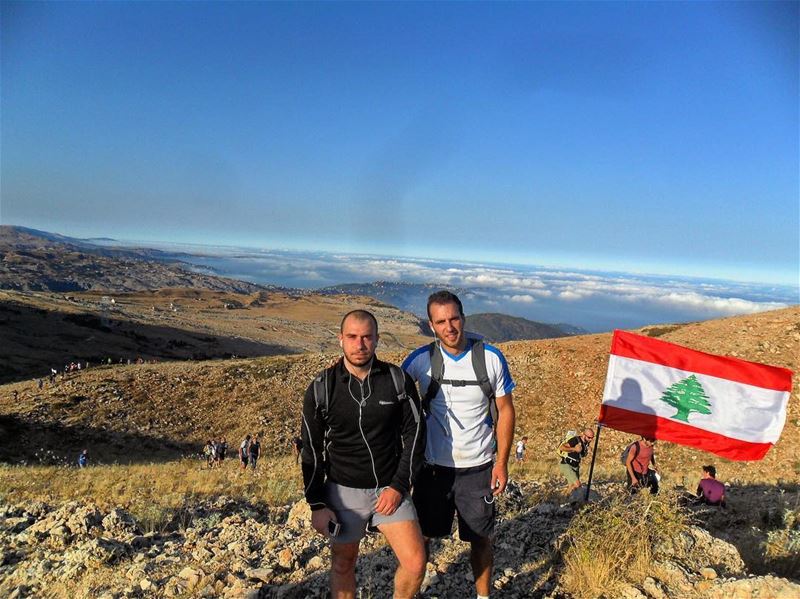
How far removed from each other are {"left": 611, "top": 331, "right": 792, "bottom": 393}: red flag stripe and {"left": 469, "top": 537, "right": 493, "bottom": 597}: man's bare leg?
4071 millimetres

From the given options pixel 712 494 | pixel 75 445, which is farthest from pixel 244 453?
pixel 712 494

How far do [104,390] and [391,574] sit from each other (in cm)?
2979

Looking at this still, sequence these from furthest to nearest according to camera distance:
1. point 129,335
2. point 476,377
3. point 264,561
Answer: point 129,335 → point 264,561 → point 476,377

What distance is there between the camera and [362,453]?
3.54 m

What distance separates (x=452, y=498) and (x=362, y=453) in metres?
1.07

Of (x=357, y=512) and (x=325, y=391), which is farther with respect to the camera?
(x=357, y=512)

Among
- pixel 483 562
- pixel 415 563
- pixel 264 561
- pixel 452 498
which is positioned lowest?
pixel 264 561

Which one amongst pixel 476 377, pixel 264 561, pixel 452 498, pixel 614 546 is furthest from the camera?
pixel 264 561

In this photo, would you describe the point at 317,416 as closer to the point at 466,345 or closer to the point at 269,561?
the point at 466,345

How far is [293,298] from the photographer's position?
166 m

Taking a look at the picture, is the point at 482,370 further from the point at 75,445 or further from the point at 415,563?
→ the point at 75,445

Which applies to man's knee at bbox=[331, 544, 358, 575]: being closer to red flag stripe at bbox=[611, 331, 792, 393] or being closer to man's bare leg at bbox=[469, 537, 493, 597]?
man's bare leg at bbox=[469, 537, 493, 597]

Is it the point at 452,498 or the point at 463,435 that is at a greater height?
the point at 463,435

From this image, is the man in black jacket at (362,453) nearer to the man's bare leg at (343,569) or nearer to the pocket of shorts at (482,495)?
the man's bare leg at (343,569)
